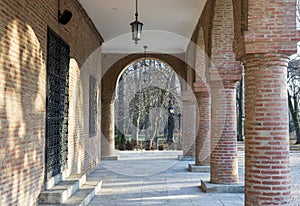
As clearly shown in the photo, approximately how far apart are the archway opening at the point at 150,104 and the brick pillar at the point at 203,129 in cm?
1109

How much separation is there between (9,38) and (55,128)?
2.89 m

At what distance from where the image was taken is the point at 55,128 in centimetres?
753

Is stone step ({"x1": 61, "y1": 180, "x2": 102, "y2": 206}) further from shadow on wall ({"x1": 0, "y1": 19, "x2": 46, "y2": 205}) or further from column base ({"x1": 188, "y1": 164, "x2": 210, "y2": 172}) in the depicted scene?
column base ({"x1": 188, "y1": 164, "x2": 210, "y2": 172})

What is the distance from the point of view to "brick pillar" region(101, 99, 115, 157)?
16.2m

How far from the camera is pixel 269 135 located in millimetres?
5082

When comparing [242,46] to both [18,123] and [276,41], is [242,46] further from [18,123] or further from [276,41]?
[18,123]

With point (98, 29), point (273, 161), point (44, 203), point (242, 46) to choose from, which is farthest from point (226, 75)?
point (98, 29)

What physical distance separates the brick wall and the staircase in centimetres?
22

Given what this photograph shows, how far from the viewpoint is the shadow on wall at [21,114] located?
4840 mm

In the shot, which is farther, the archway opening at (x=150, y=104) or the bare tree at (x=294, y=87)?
the archway opening at (x=150, y=104)

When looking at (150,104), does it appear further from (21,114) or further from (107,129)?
(21,114)

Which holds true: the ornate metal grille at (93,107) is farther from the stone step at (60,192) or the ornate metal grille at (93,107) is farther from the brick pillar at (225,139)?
the brick pillar at (225,139)

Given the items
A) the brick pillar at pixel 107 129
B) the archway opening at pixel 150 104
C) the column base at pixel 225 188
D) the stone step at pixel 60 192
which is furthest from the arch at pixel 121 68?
the stone step at pixel 60 192

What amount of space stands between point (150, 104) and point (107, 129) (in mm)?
8389
